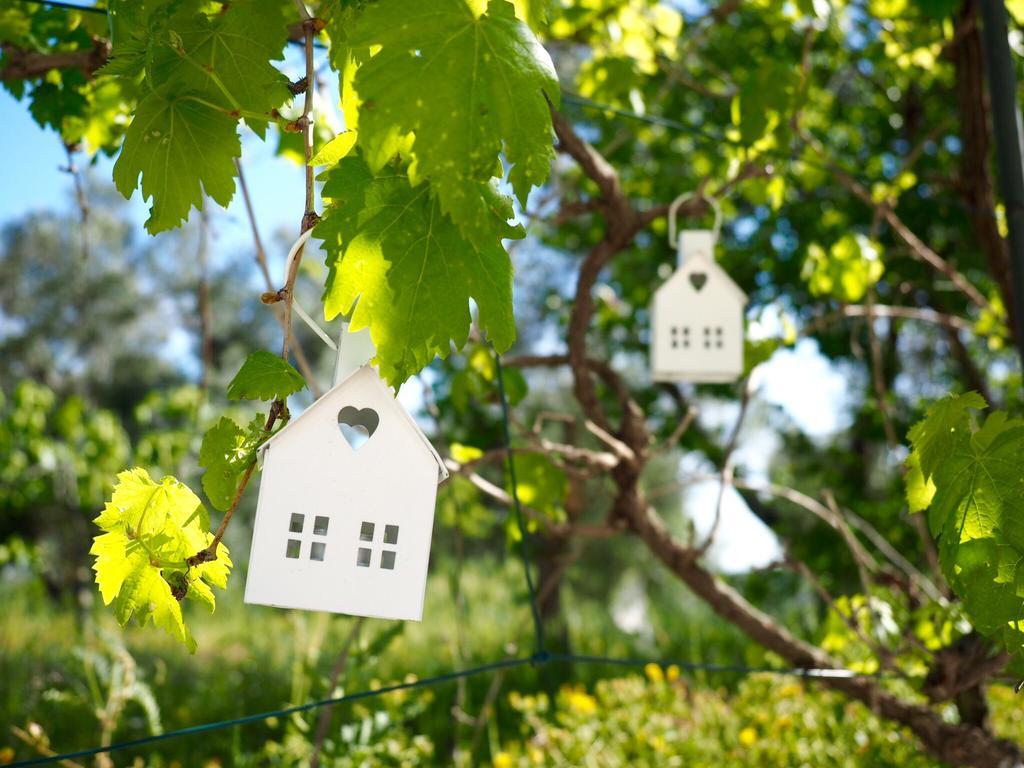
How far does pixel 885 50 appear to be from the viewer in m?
2.72

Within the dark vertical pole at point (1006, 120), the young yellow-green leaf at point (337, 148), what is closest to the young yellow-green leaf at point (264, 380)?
the young yellow-green leaf at point (337, 148)

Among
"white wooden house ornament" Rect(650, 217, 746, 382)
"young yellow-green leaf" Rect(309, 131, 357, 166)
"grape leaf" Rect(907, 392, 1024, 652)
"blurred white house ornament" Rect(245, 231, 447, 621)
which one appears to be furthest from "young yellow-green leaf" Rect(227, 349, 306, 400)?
"white wooden house ornament" Rect(650, 217, 746, 382)

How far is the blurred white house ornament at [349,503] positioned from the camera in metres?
0.75

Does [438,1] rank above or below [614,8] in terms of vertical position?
below

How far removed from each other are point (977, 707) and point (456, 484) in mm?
1267

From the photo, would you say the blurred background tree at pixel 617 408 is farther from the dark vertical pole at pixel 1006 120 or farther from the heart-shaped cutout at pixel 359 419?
the dark vertical pole at pixel 1006 120

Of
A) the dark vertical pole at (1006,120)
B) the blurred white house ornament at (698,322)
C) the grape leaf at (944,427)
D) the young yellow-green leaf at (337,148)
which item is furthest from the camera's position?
the blurred white house ornament at (698,322)

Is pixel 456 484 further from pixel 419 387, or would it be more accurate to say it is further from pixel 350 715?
pixel 350 715

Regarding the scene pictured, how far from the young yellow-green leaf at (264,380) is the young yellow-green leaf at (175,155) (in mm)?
198

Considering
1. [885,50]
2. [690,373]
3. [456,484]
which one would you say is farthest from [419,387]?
[885,50]

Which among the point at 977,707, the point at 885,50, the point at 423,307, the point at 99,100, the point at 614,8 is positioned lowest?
the point at 977,707

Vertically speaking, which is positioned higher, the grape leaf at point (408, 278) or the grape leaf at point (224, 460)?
the grape leaf at point (408, 278)

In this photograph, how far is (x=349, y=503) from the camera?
2.52ft

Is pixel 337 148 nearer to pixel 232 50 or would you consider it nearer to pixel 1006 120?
pixel 232 50
